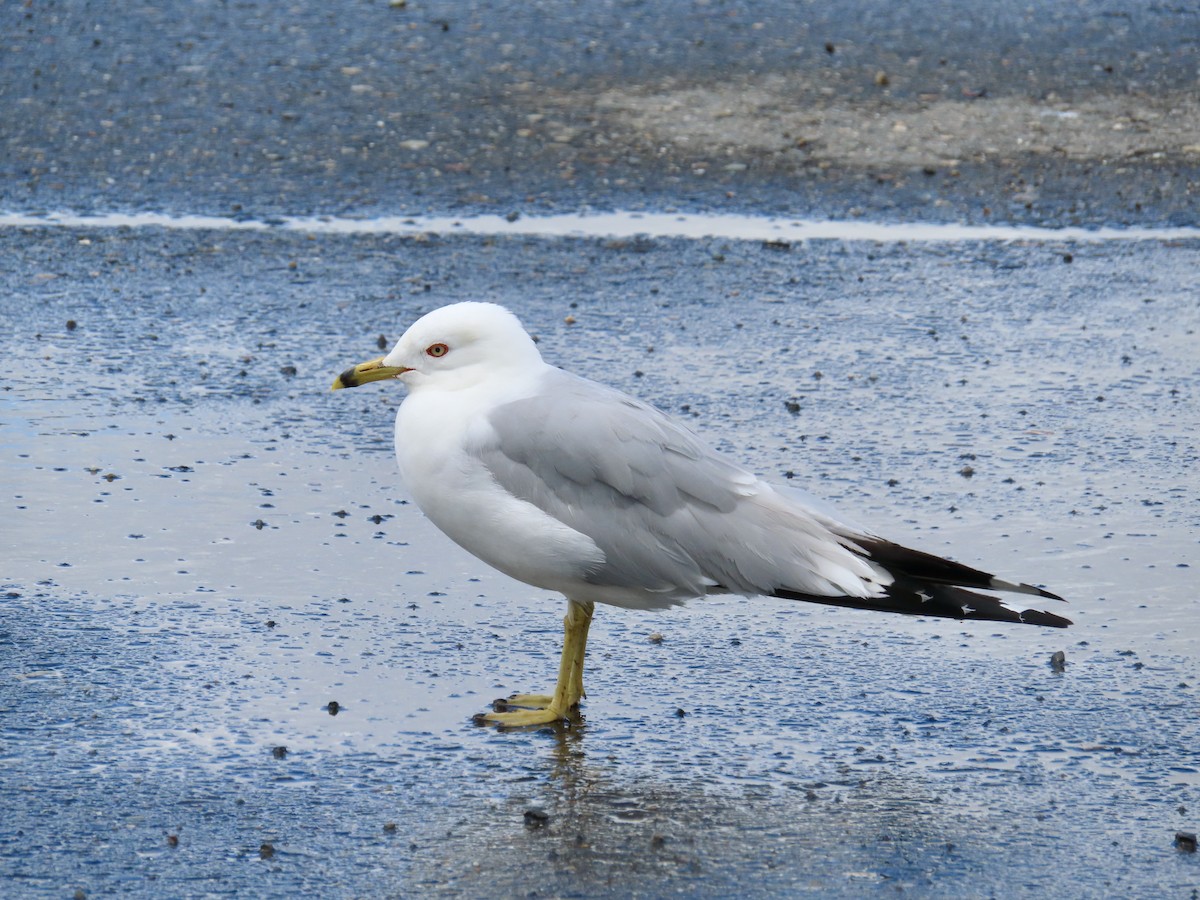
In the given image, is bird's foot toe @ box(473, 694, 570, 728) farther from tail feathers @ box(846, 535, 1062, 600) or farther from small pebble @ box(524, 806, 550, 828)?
tail feathers @ box(846, 535, 1062, 600)

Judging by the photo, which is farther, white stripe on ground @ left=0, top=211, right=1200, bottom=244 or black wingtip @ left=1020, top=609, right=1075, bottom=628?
white stripe on ground @ left=0, top=211, right=1200, bottom=244

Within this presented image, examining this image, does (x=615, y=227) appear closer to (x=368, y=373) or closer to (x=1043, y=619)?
(x=368, y=373)

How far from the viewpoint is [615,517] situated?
419cm

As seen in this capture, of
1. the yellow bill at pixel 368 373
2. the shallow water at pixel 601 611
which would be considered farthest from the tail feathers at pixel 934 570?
the yellow bill at pixel 368 373

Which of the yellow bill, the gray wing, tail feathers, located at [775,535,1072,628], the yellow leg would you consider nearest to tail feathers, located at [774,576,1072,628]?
tail feathers, located at [775,535,1072,628]

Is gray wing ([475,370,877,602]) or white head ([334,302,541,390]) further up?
white head ([334,302,541,390])

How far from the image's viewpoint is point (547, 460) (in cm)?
419

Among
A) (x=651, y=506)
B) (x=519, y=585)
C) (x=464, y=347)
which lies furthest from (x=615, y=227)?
(x=651, y=506)

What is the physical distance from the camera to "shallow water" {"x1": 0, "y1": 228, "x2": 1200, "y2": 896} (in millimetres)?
3654

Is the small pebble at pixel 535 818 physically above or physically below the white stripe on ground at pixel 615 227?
below

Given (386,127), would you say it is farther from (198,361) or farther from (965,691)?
(965,691)

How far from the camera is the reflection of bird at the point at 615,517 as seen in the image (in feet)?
13.5

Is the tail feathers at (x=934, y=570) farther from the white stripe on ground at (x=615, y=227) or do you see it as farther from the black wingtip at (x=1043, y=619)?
the white stripe on ground at (x=615, y=227)

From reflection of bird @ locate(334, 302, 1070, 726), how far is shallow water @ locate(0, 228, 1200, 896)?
342 millimetres
